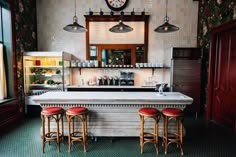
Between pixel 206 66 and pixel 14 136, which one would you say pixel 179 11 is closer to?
pixel 206 66

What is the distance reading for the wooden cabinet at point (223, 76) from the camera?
3775 mm

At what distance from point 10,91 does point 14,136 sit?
4.49ft

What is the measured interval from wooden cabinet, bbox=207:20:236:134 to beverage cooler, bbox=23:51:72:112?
13.7 feet


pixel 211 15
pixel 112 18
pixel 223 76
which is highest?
pixel 112 18

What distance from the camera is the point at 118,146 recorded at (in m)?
3.06

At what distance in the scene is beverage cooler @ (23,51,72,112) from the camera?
477 cm

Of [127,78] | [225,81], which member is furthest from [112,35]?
[225,81]

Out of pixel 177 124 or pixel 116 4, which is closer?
pixel 177 124

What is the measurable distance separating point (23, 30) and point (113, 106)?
3544 millimetres

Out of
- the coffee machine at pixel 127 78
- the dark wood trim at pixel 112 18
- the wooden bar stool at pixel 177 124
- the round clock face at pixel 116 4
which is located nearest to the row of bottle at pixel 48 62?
the dark wood trim at pixel 112 18

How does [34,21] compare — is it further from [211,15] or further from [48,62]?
[211,15]

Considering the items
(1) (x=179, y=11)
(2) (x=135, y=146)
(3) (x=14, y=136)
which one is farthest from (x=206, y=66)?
(3) (x=14, y=136)

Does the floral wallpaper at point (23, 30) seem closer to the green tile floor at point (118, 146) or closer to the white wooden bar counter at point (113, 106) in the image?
the green tile floor at point (118, 146)

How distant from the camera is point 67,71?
5.32 m
